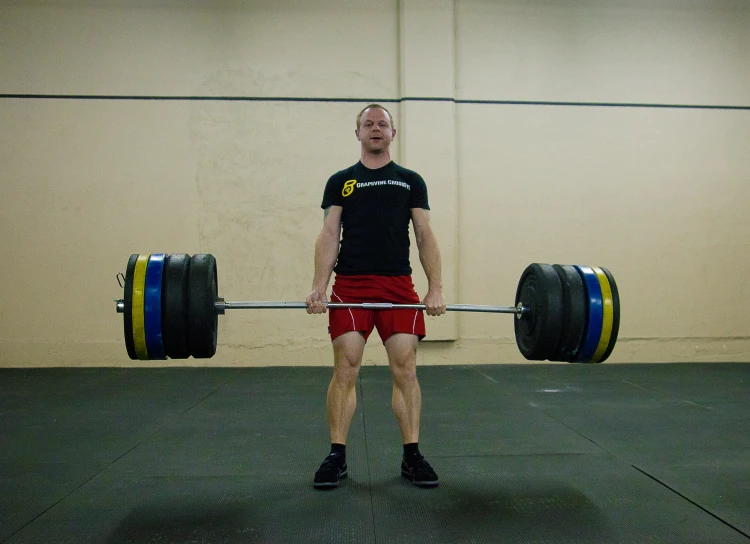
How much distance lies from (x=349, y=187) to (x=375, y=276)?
303 millimetres

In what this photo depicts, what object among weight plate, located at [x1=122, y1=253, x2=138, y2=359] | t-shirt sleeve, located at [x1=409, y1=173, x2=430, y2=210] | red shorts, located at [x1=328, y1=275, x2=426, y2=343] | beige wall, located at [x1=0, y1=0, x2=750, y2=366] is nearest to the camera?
weight plate, located at [x1=122, y1=253, x2=138, y2=359]

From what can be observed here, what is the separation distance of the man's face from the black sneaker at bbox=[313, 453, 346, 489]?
3.24ft

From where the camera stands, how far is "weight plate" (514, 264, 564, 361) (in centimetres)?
181

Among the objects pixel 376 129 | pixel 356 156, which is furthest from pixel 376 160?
pixel 356 156

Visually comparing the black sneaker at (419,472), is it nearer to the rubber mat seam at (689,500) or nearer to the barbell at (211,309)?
the barbell at (211,309)

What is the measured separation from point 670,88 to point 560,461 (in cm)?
393

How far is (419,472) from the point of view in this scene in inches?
70.5

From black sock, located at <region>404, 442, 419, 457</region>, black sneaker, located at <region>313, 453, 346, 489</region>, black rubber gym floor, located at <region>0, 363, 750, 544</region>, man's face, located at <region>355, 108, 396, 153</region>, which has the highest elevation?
man's face, located at <region>355, 108, 396, 153</region>

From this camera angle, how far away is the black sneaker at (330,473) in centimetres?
175

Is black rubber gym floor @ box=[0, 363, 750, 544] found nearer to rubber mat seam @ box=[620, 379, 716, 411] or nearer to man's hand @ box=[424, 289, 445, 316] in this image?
rubber mat seam @ box=[620, 379, 716, 411]

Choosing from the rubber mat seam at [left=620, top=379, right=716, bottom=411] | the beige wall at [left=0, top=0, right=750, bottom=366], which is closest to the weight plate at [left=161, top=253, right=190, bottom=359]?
the rubber mat seam at [left=620, top=379, right=716, bottom=411]

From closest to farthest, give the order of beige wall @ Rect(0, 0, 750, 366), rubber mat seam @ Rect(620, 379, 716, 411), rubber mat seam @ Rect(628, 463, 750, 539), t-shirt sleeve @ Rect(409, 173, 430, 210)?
rubber mat seam @ Rect(628, 463, 750, 539), t-shirt sleeve @ Rect(409, 173, 430, 210), rubber mat seam @ Rect(620, 379, 716, 411), beige wall @ Rect(0, 0, 750, 366)

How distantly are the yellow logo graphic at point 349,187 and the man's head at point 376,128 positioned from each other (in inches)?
4.7

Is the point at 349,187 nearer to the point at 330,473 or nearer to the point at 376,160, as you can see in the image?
the point at 376,160
